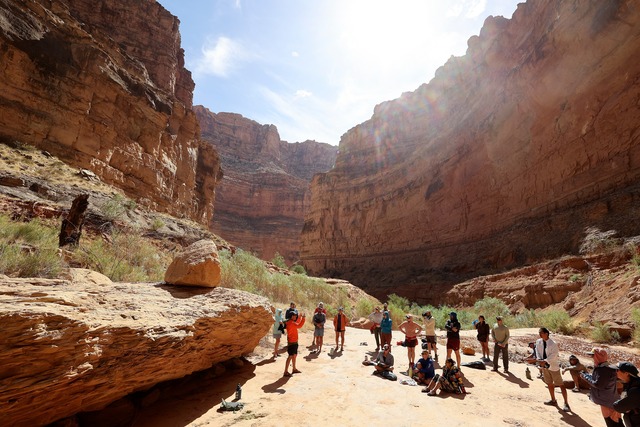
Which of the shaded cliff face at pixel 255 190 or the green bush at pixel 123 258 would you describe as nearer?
the green bush at pixel 123 258

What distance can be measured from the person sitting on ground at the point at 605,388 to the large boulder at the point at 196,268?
267 inches

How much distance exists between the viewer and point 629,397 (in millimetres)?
3594

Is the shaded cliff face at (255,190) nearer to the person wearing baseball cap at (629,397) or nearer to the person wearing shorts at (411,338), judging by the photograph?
the person wearing shorts at (411,338)

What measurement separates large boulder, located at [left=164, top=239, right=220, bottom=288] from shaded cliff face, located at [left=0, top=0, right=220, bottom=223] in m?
18.1

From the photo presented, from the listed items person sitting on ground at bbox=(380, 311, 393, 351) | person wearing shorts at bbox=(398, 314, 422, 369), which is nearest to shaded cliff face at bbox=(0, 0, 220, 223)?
person sitting on ground at bbox=(380, 311, 393, 351)

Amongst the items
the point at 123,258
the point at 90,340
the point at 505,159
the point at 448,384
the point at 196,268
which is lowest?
the point at 448,384

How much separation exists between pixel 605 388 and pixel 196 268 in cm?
718

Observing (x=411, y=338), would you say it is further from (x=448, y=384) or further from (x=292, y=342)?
(x=292, y=342)

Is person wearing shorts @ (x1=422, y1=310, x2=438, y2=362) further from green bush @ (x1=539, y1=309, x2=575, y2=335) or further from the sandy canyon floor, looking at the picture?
green bush @ (x1=539, y1=309, x2=575, y2=335)

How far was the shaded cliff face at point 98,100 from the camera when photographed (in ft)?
59.7

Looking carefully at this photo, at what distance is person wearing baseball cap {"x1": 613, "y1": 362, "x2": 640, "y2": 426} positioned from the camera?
355 centimetres

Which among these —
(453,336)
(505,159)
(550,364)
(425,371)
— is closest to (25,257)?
(425,371)

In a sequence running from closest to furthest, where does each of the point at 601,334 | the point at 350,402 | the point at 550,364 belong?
the point at 350,402 → the point at 550,364 → the point at 601,334

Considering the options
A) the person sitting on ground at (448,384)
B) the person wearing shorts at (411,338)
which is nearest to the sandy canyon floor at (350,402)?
the person sitting on ground at (448,384)
